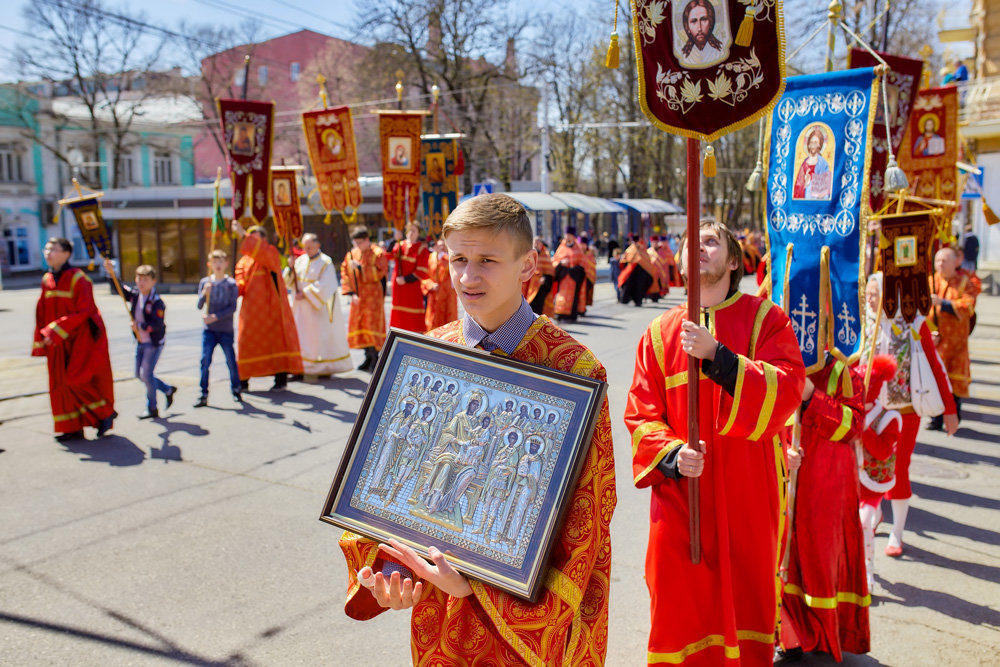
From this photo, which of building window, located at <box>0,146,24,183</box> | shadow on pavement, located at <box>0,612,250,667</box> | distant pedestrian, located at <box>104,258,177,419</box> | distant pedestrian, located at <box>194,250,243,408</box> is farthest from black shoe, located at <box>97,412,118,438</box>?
building window, located at <box>0,146,24,183</box>

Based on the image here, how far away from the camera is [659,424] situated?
10.0 ft

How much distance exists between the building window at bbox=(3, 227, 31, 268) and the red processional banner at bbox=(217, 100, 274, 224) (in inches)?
1268

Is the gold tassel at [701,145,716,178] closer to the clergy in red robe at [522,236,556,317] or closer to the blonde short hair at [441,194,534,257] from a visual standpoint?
the blonde short hair at [441,194,534,257]

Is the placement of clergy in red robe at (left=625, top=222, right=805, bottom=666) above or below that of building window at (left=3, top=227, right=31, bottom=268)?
below

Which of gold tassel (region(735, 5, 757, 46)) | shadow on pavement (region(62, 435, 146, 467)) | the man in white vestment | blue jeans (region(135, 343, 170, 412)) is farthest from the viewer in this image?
the man in white vestment

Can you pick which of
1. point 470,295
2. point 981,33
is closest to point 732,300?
point 470,295

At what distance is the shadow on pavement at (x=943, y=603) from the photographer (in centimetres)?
429

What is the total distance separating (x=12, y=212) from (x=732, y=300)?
41.8 m

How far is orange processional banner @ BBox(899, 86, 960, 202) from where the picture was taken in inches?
348

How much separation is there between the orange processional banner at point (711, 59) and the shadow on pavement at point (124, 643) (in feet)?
10.1

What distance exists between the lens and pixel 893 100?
25.3 ft

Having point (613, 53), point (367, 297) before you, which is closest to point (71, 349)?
point (367, 297)

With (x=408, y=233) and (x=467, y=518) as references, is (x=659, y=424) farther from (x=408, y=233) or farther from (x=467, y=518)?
(x=408, y=233)

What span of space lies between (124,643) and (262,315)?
680 centimetres
